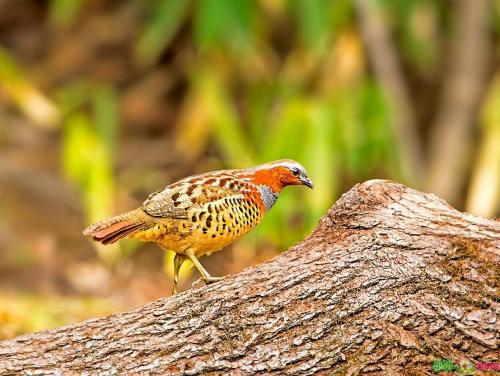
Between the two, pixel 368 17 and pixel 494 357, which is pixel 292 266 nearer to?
pixel 494 357

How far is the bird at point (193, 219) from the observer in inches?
223

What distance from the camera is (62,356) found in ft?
17.0

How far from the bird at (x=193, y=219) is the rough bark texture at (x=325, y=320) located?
1.30 feet

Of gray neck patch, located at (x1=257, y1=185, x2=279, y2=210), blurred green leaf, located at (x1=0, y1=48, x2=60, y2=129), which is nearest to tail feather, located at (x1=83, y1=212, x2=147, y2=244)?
gray neck patch, located at (x1=257, y1=185, x2=279, y2=210)

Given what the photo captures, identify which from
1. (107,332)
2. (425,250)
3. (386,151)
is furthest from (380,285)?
(386,151)

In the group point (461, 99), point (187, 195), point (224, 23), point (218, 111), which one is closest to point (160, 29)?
point (224, 23)

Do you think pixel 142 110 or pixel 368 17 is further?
pixel 142 110

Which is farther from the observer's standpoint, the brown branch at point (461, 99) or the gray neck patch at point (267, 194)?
the brown branch at point (461, 99)

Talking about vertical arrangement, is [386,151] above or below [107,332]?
above

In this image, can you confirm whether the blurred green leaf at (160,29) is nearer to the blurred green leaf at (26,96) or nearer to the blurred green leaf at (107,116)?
the blurred green leaf at (107,116)

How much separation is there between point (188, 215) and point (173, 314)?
0.64 m

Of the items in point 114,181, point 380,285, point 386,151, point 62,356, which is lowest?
point 380,285

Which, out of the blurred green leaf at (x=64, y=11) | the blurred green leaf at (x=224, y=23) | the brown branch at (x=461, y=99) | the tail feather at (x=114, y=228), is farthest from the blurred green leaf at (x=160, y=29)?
the tail feather at (x=114, y=228)

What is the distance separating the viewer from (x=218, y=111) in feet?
46.2
